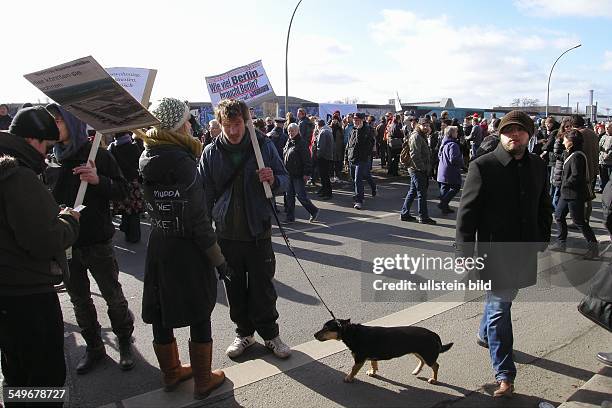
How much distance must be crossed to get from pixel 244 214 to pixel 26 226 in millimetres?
1635

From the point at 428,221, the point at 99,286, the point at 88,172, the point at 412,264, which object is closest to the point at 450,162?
the point at 428,221

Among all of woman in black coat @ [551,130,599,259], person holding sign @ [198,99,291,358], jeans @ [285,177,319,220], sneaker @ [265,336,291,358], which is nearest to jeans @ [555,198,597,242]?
woman in black coat @ [551,130,599,259]

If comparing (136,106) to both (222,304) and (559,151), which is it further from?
(559,151)

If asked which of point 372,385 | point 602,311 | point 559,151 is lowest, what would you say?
point 372,385

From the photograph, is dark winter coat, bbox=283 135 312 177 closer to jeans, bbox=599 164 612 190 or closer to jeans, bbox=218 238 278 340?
jeans, bbox=218 238 278 340

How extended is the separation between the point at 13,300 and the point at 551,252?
659 cm

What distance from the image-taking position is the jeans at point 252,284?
375cm

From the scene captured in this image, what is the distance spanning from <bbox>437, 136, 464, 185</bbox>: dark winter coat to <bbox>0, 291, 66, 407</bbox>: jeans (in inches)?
312

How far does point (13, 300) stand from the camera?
8.00 feet

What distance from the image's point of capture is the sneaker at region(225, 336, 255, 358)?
3.84 metres

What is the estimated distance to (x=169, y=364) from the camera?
3.28 m

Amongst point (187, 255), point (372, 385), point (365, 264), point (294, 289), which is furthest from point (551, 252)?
point (187, 255)

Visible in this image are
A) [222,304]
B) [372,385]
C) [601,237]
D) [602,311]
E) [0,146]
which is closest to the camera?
[0,146]

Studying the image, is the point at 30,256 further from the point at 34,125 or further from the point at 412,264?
the point at 412,264
